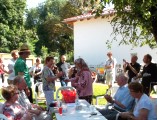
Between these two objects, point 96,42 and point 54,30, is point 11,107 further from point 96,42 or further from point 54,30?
point 54,30

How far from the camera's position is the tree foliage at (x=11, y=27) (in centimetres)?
3956

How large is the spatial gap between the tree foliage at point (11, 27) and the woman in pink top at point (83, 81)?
3414 centimetres

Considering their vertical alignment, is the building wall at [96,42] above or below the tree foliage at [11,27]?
below

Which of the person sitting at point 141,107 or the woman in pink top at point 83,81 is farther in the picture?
the woman in pink top at point 83,81

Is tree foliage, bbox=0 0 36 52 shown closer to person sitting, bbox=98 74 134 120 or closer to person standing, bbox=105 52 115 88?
person standing, bbox=105 52 115 88

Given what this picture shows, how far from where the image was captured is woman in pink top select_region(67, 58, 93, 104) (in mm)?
6152

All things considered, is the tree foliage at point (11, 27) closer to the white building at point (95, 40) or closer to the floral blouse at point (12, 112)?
the white building at point (95, 40)

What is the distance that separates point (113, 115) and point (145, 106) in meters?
1.11

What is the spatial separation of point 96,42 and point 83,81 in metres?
16.5

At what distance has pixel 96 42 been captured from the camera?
886 inches

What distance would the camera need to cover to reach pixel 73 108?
15.9 ft

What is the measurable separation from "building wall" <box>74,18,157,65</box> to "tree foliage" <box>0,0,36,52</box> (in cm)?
1777

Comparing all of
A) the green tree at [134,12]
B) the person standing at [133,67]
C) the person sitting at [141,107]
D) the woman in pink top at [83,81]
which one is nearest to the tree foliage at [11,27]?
the person standing at [133,67]

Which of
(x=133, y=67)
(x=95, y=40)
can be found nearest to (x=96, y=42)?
(x=95, y=40)
